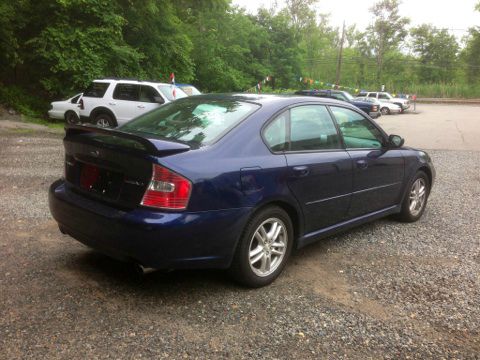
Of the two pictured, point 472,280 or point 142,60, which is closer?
point 472,280

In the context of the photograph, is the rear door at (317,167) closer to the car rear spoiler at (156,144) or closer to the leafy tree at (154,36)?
the car rear spoiler at (156,144)

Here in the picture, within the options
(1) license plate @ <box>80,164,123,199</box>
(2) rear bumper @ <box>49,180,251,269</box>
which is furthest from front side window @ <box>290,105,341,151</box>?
(1) license plate @ <box>80,164,123,199</box>

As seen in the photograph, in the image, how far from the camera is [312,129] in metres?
3.95

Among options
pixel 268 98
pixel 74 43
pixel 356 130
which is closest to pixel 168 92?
pixel 74 43

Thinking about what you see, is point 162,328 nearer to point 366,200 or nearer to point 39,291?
point 39,291

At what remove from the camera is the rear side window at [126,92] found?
1270 centimetres

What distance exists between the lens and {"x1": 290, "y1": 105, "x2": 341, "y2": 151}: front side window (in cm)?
375

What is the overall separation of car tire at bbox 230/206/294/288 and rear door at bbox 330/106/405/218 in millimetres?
999

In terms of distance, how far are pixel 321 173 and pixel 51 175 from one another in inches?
205

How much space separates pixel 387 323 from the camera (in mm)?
2988

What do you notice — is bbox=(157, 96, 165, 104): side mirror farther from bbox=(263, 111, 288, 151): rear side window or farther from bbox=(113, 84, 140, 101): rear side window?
bbox=(263, 111, 288, 151): rear side window

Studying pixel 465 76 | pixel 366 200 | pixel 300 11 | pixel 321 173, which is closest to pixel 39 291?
pixel 321 173

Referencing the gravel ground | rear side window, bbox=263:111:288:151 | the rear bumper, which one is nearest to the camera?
the gravel ground

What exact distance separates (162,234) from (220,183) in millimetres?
533
